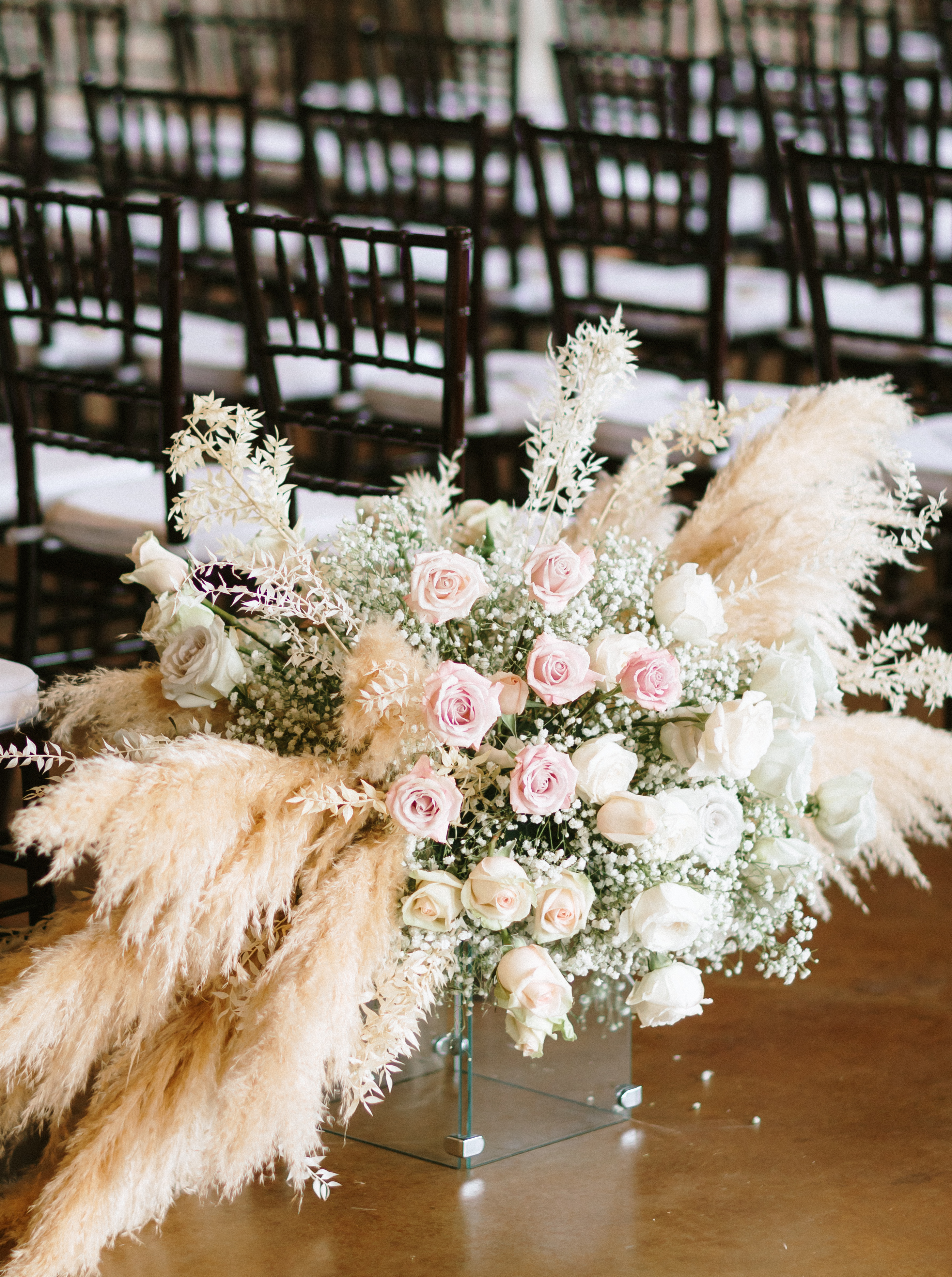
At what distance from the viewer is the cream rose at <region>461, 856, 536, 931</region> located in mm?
1492

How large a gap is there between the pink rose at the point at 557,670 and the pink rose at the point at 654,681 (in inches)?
1.8

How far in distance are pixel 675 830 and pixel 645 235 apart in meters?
2.46

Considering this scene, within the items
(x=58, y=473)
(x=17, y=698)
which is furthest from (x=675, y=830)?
(x=58, y=473)

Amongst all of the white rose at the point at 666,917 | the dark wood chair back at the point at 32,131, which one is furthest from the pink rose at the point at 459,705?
the dark wood chair back at the point at 32,131

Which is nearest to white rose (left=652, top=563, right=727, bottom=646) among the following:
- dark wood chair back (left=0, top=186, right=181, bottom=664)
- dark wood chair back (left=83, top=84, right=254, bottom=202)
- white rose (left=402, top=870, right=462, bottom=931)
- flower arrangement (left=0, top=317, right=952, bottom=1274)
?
flower arrangement (left=0, top=317, right=952, bottom=1274)

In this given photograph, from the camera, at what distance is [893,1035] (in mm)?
2059

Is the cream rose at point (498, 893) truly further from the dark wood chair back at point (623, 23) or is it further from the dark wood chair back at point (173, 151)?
the dark wood chair back at point (623, 23)

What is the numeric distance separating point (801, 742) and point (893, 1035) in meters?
0.62

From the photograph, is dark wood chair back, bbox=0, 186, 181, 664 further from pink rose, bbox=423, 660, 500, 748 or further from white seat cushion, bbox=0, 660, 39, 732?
pink rose, bbox=423, 660, 500, 748

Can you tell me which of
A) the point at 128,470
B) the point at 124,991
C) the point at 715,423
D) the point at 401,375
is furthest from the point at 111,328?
the point at 124,991

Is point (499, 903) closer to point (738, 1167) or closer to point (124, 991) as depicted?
point (124, 991)

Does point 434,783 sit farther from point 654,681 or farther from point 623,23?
point 623,23

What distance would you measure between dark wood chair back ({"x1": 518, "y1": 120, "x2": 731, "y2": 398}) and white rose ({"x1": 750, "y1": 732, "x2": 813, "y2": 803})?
1.46 m

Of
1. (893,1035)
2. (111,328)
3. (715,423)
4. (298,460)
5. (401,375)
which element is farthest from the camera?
(298,460)
